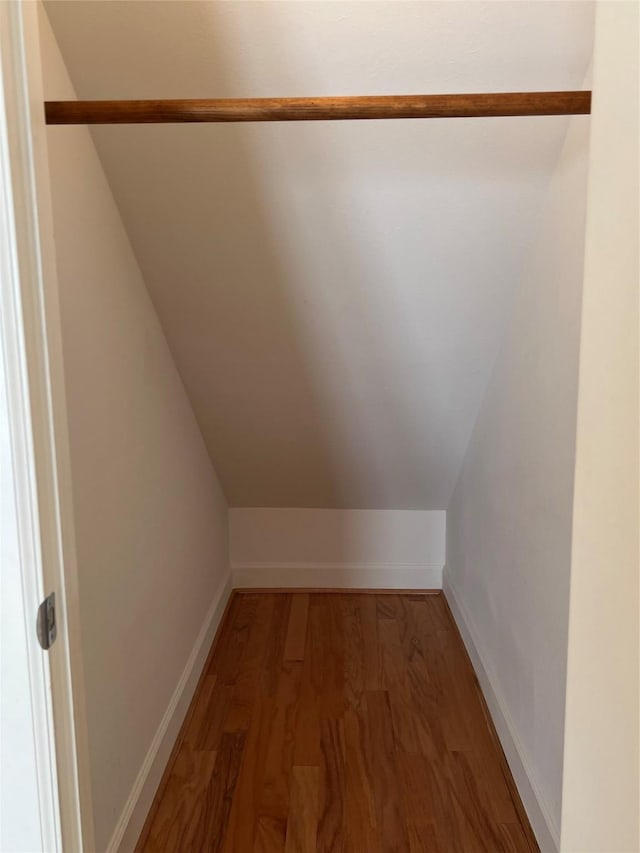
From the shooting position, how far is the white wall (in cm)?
310

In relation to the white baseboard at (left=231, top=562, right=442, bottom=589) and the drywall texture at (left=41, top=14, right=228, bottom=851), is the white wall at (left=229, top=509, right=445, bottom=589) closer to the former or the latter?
the white baseboard at (left=231, top=562, right=442, bottom=589)

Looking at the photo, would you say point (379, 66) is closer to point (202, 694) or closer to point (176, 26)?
point (176, 26)

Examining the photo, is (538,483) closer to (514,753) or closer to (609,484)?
(514,753)

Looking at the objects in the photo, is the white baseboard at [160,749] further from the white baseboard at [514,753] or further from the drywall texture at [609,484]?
the drywall texture at [609,484]

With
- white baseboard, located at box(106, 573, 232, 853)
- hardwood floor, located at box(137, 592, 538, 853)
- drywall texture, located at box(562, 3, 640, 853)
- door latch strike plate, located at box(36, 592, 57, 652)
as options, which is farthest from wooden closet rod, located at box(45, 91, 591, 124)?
hardwood floor, located at box(137, 592, 538, 853)

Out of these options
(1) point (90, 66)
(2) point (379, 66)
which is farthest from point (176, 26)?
(2) point (379, 66)

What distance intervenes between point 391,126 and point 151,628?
57.1 inches

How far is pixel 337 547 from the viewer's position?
3.12 metres

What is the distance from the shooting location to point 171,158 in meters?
1.48

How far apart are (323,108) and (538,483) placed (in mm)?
1096

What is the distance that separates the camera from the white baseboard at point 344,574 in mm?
3129

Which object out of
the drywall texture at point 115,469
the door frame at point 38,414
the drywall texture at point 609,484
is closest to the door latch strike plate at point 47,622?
the door frame at point 38,414

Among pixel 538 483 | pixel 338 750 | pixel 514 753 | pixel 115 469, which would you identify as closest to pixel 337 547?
pixel 338 750

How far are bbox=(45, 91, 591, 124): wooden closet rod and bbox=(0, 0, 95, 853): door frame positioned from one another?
28cm
